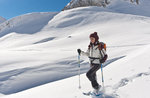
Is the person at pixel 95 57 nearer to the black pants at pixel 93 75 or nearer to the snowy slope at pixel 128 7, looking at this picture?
the black pants at pixel 93 75

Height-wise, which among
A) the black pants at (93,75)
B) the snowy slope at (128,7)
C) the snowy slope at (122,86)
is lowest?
the snowy slope at (122,86)

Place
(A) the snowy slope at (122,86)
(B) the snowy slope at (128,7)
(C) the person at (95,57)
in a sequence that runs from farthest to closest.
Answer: (B) the snowy slope at (128,7)
(C) the person at (95,57)
(A) the snowy slope at (122,86)

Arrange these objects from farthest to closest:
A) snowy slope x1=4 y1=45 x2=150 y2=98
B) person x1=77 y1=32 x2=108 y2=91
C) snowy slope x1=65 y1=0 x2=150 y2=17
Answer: snowy slope x1=65 y1=0 x2=150 y2=17, person x1=77 y1=32 x2=108 y2=91, snowy slope x1=4 y1=45 x2=150 y2=98

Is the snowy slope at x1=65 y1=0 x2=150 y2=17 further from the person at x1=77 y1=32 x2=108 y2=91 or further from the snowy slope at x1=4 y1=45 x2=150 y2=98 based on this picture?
the person at x1=77 y1=32 x2=108 y2=91

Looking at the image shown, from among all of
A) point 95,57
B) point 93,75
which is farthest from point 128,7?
point 93,75

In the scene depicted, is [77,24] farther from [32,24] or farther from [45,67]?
[45,67]

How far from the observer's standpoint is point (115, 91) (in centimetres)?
402

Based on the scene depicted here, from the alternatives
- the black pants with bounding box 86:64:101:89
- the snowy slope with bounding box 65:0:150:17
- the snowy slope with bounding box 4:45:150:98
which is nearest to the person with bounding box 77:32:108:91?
the black pants with bounding box 86:64:101:89

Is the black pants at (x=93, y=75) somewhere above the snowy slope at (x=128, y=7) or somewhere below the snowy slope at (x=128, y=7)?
below

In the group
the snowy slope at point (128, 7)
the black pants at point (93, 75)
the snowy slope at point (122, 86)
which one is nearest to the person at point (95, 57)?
the black pants at point (93, 75)

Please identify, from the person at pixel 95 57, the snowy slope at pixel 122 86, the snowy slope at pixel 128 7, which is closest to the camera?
the snowy slope at pixel 122 86

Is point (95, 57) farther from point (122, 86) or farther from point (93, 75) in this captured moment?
point (122, 86)

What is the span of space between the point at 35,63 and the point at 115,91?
194 inches

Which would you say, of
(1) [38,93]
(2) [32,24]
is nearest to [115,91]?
(1) [38,93]
